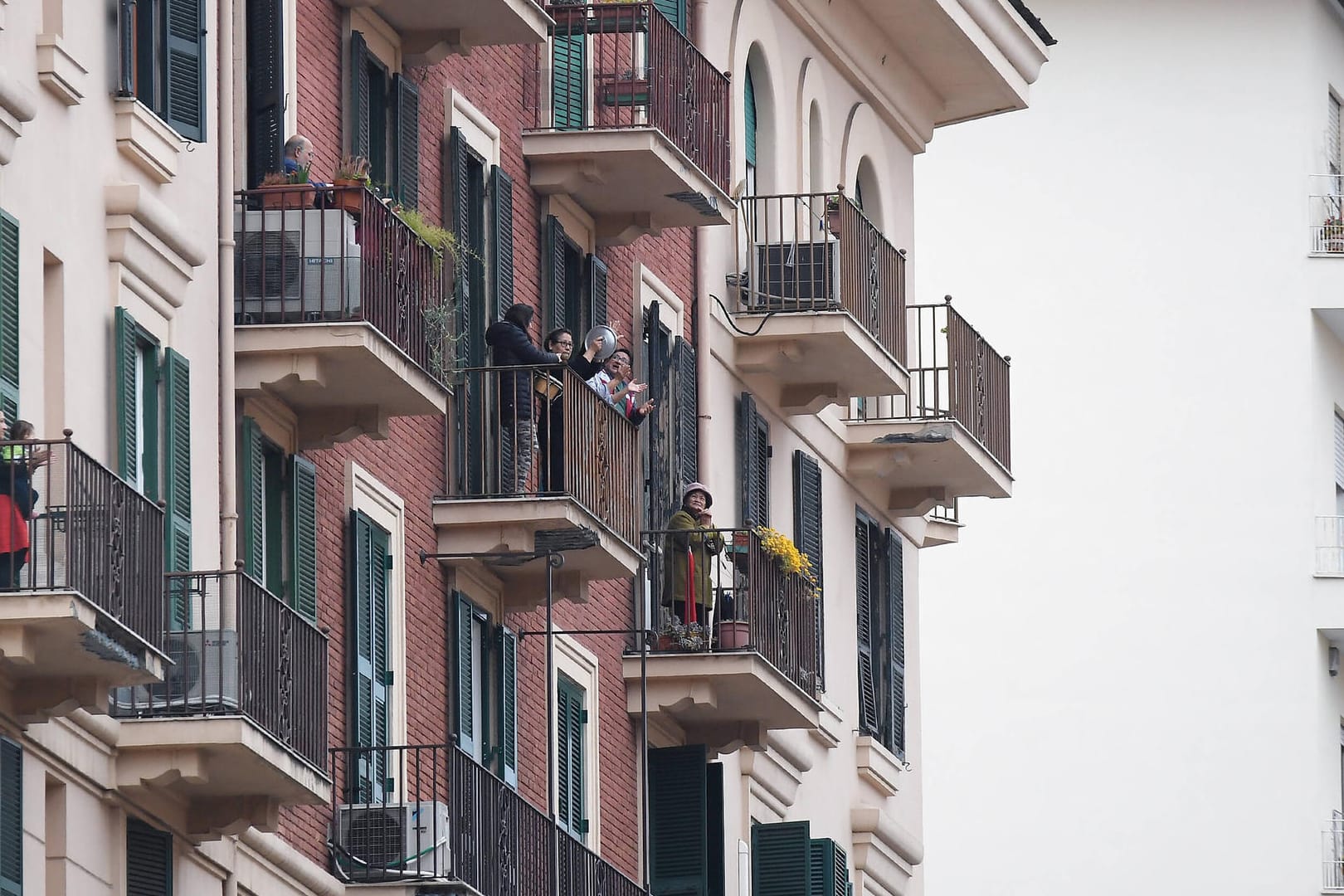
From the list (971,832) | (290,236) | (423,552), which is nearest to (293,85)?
(290,236)

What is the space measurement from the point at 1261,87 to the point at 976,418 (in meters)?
14.8

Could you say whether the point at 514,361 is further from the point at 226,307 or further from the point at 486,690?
the point at 226,307

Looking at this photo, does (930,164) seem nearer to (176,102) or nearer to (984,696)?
(984,696)

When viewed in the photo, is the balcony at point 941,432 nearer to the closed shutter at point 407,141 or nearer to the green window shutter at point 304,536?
the closed shutter at point 407,141

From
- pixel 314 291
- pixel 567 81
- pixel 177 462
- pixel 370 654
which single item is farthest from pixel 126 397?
pixel 567 81

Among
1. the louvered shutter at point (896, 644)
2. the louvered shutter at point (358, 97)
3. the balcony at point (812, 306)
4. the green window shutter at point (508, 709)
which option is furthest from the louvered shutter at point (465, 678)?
the louvered shutter at point (896, 644)

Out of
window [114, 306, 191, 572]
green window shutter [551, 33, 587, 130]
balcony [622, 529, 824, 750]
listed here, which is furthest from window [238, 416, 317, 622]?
balcony [622, 529, 824, 750]

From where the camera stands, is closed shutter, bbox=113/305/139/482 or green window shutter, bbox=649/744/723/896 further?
green window shutter, bbox=649/744/723/896

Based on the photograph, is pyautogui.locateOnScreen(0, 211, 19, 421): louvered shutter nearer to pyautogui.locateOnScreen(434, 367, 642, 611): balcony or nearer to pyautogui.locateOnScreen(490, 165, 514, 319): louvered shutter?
pyautogui.locateOnScreen(434, 367, 642, 611): balcony

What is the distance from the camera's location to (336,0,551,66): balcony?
30969 mm

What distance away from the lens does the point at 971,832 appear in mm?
53844

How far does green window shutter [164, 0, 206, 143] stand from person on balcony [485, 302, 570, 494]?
4084 mm

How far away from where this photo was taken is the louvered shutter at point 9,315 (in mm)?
24594

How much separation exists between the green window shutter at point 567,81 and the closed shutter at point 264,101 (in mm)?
5588
